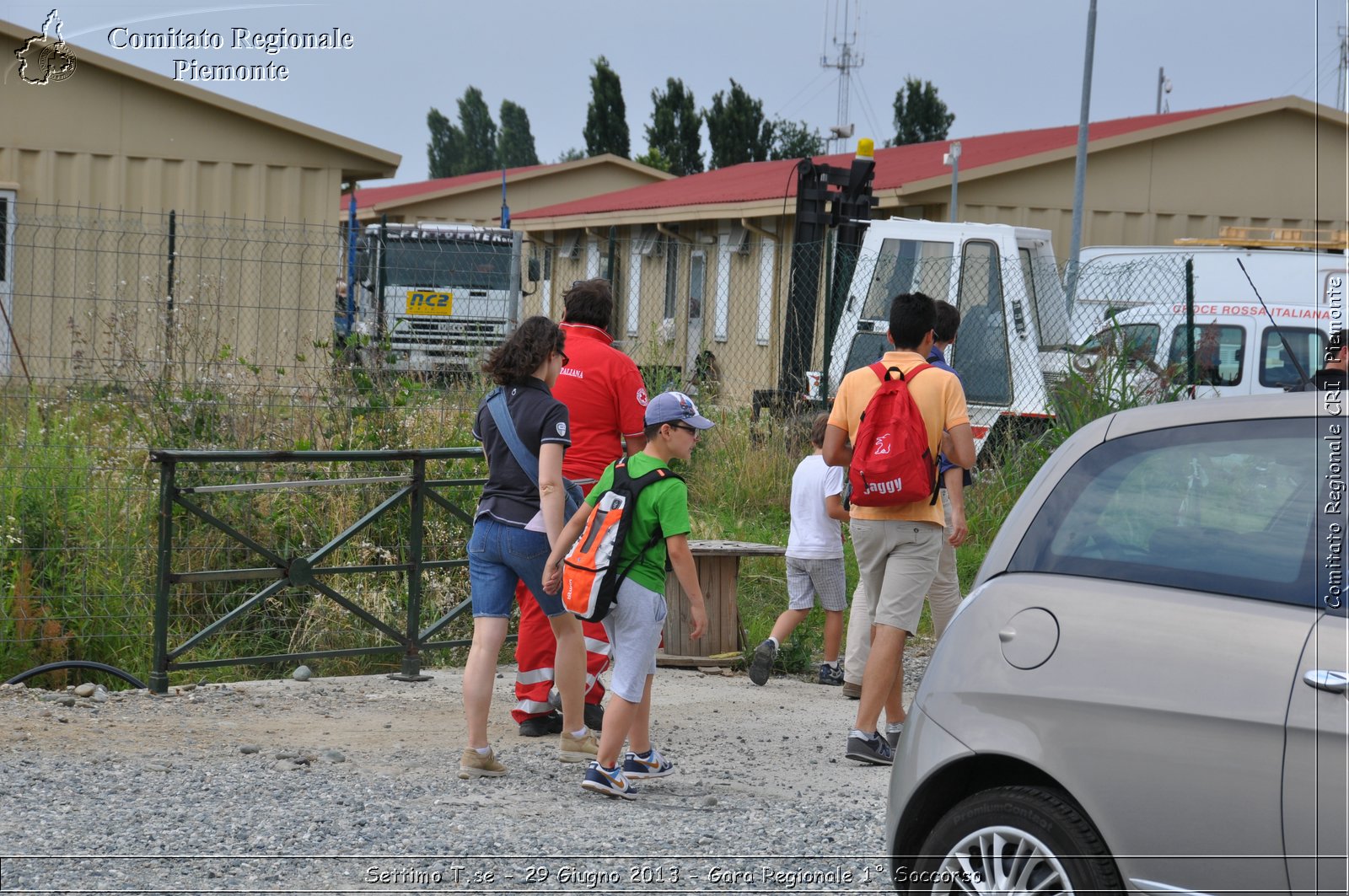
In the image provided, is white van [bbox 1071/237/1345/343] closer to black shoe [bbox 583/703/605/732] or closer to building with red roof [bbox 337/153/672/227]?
black shoe [bbox 583/703/605/732]

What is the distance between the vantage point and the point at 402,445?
331 inches

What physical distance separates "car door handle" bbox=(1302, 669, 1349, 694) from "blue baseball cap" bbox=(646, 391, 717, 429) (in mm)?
2501

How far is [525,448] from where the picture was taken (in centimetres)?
534

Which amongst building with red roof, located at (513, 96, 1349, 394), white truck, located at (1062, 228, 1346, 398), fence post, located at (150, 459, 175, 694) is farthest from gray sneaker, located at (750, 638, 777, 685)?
building with red roof, located at (513, 96, 1349, 394)

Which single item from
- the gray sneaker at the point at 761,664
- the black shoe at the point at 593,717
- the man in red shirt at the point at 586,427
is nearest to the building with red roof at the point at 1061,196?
the gray sneaker at the point at 761,664

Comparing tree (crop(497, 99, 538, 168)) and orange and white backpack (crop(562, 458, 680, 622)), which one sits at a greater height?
tree (crop(497, 99, 538, 168))

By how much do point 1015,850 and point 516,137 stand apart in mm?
69924

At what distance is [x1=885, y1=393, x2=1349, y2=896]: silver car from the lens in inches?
117

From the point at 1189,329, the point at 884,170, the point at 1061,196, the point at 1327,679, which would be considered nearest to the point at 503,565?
the point at 1327,679

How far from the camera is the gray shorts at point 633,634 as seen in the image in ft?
16.6

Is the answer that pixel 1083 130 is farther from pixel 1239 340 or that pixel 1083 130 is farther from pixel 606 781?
pixel 606 781

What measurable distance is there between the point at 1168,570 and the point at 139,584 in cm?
547

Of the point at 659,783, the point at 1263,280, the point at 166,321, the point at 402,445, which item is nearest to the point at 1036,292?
the point at 1263,280

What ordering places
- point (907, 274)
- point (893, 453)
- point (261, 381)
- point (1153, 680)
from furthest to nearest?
point (907, 274) < point (261, 381) < point (893, 453) < point (1153, 680)
